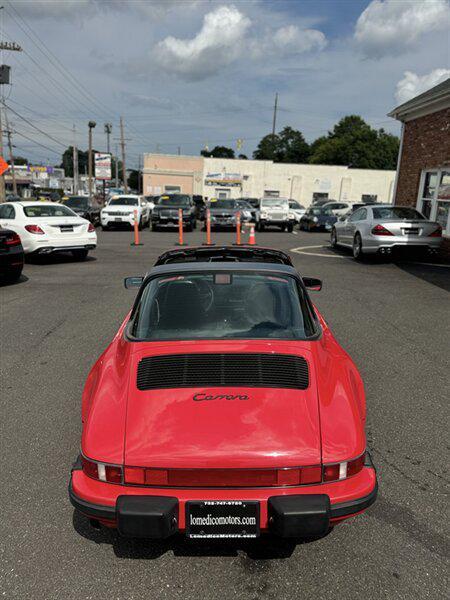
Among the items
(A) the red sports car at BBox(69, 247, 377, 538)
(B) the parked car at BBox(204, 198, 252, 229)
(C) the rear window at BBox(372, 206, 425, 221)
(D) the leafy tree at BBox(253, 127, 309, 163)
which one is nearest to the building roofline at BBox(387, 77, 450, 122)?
(C) the rear window at BBox(372, 206, 425, 221)

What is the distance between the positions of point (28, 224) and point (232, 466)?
11.4 m

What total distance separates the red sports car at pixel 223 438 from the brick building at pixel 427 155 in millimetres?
12458

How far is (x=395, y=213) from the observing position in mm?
13016

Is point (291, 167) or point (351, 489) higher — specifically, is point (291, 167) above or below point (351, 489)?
above

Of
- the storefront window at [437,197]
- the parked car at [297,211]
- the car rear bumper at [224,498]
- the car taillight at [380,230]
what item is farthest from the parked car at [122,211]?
the car rear bumper at [224,498]

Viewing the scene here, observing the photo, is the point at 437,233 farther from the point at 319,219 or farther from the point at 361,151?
the point at 361,151

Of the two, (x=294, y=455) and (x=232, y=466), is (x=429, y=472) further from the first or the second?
(x=232, y=466)

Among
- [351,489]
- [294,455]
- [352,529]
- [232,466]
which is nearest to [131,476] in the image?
[232,466]

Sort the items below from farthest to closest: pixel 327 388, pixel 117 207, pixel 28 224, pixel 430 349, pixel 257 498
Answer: pixel 117 207
pixel 28 224
pixel 430 349
pixel 327 388
pixel 257 498

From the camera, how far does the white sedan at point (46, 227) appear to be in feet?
39.9

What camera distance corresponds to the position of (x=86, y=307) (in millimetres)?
8156

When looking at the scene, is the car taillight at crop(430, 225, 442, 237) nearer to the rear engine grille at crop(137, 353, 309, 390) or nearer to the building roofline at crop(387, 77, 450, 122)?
the building roofline at crop(387, 77, 450, 122)

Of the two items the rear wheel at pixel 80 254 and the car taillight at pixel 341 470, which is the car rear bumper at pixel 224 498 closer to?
the car taillight at pixel 341 470

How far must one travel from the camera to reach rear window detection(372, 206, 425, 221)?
1290 centimetres
